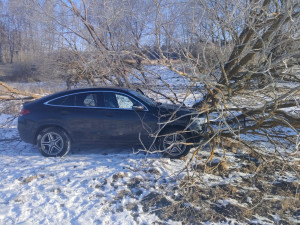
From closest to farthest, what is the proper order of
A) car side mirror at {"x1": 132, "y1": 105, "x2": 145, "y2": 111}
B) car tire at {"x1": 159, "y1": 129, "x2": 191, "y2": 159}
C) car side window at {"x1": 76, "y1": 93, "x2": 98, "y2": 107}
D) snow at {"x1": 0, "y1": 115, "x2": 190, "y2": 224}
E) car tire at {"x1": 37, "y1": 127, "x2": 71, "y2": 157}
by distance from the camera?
snow at {"x1": 0, "y1": 115, "x2": 190, "y2": 224}, car tire at {"x1": 159, "y1": 129, "x2": 191, "y2": 159}, car side mirror at {"x1": 132, "y1": 105, "x2": 145, "y2": 111}, car tire at {"x1": 37, "y1": 127, "x2": 71, "y2": 157}, car side window at {"x1": 76, "y1": 93, "x2": 98, "y2": 107}

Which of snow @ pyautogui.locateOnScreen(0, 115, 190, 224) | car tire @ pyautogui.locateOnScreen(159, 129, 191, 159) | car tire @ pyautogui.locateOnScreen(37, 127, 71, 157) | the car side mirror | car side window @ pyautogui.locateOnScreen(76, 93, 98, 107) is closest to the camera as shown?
snow @ pyautogui.locateOnScreen(0, 115, 190, 224)

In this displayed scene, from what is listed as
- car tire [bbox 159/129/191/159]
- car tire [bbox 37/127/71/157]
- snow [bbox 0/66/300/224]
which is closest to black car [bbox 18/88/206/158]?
car tire [bbox 37/127/71/157]

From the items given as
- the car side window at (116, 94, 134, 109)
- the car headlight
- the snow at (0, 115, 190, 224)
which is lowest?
the snow at (0, 115, 190, 224)

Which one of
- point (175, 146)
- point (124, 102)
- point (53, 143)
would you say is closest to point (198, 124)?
point (175, 146)

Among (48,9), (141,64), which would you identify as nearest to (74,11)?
(48,9)

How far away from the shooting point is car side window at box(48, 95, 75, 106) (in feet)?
20.1

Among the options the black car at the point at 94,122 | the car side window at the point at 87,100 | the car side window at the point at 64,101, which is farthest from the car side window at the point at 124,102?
the car side window at the point at 64,101

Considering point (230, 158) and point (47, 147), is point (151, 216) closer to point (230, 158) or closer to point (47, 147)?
point (230, 158)

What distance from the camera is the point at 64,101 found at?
6.16 m

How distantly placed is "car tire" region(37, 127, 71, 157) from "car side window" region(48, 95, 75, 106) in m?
0.60

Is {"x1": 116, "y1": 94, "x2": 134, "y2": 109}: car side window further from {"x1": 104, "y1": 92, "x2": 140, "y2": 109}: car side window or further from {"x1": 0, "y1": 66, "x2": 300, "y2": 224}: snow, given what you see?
{"x1": 0, "y1": 66, "x2": 300, "y2": 224}: snow

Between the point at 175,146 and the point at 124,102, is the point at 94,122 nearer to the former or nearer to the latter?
Result: the point at 124,102

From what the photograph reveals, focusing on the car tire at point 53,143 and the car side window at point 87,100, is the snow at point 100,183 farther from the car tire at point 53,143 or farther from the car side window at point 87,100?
the car side window at point 87,100

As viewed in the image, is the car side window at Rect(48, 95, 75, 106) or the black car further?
the car side window at Rect(48, 95, 75, 106)
